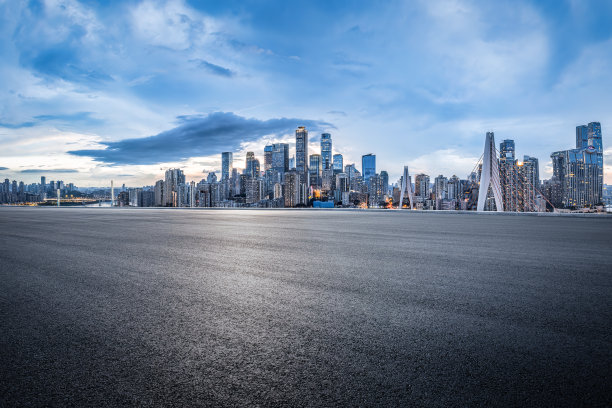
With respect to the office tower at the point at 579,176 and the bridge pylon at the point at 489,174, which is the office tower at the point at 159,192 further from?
the office tower at the point at 579,176

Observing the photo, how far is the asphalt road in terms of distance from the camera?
2.16 metres

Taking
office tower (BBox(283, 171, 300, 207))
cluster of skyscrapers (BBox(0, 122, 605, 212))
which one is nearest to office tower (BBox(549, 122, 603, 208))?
cluster of skyscrapers (BBox(0, 122, 605, 212))

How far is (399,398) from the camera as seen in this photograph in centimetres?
205

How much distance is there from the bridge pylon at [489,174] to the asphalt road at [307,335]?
33.9 m

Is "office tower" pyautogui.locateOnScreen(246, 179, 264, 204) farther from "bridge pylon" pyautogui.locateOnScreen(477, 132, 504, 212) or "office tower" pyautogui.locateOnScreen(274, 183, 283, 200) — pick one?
"bridge pylon" pyautogui.locateOnScreen(477, 132, 504, 212)

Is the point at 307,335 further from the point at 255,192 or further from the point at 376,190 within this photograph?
the point at 376,190

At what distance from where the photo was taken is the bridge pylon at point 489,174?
36531 mm

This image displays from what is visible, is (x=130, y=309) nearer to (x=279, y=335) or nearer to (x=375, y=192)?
(x=279, y=335)

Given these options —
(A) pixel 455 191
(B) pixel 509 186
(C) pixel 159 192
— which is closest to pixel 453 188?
(A) pixel 455 191

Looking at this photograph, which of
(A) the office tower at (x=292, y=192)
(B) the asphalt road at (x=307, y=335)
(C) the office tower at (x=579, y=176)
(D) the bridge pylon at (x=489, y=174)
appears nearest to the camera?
(B) the asphalt road at (x=307, y=335)

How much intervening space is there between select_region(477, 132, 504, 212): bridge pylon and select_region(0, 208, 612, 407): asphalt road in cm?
3387

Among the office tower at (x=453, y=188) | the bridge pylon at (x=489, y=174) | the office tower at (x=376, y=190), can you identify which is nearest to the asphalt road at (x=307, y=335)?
the bridge pylon at (x=489, y=174)

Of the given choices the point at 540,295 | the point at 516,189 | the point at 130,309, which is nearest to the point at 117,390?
the point at 130,309

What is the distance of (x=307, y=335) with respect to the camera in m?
3.05
